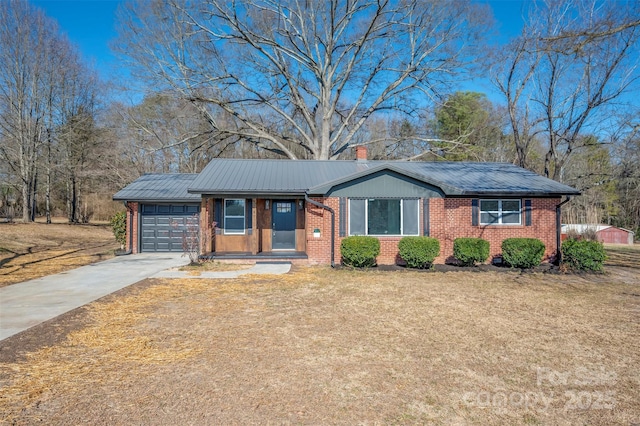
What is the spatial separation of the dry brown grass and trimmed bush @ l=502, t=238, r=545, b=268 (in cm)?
352

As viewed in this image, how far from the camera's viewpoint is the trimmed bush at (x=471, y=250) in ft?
36.7

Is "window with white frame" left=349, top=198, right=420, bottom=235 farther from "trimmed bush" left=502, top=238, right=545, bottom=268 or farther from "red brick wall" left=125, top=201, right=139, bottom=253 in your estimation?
"red brick wall" left=125, top=201, right=139, bottom=253

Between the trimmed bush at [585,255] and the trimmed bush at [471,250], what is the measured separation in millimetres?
2333

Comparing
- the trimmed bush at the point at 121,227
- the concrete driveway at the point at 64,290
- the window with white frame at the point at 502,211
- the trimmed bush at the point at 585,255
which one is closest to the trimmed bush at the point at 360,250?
the window with white frame at the point at 502,211

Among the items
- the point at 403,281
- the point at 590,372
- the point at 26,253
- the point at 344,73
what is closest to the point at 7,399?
the point at 590,372

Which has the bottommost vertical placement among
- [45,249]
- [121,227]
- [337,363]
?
[337,363]

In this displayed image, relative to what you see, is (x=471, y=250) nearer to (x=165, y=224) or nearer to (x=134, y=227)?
(x=165, y=224)

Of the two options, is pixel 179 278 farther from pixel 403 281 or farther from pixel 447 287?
pixel 447 287

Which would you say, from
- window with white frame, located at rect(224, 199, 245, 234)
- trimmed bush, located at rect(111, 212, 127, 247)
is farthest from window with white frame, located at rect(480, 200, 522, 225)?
trimmed bush, located at rect(111, 212, 127, 247)

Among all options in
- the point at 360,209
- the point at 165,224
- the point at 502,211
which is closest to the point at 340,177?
the point at 360,209

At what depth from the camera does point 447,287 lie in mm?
8719

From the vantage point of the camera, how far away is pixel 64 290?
7793 mm

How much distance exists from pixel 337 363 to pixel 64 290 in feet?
21.8

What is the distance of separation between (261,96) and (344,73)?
16.7 feet
